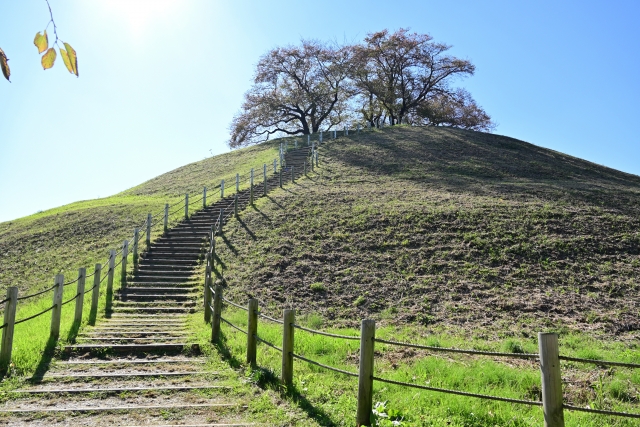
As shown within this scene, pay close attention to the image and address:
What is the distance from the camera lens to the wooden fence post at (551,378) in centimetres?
425

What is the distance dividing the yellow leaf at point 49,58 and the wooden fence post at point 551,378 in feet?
13.0

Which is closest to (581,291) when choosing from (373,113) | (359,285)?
(359,285)

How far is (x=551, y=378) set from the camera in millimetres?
4258

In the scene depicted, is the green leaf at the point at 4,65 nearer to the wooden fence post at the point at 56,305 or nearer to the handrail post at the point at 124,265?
the wooden fence post at the point at 56,305

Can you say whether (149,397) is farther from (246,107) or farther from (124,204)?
(246,107)

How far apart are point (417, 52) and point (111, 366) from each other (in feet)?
158

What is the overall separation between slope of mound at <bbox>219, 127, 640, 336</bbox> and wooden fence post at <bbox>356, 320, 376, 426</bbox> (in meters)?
6.19

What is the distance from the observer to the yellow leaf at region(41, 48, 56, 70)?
248cm

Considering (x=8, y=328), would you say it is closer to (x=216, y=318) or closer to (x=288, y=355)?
(x=216, y=318)

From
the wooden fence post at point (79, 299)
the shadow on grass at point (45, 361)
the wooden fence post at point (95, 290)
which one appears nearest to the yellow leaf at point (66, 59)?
the shadow on grass at point (45, 361)

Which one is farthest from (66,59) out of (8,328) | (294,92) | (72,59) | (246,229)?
(294,92)

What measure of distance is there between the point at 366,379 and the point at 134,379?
3842 millimetres

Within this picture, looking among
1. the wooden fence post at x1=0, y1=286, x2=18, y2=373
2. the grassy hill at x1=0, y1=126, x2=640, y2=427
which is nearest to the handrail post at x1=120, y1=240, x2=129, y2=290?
the grassy hill at x1=0, y1=126, x2=640, y2=427

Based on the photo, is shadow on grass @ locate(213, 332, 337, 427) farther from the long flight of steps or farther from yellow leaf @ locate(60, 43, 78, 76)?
yellow leaf @ locate(60, 43, 78, 76)
